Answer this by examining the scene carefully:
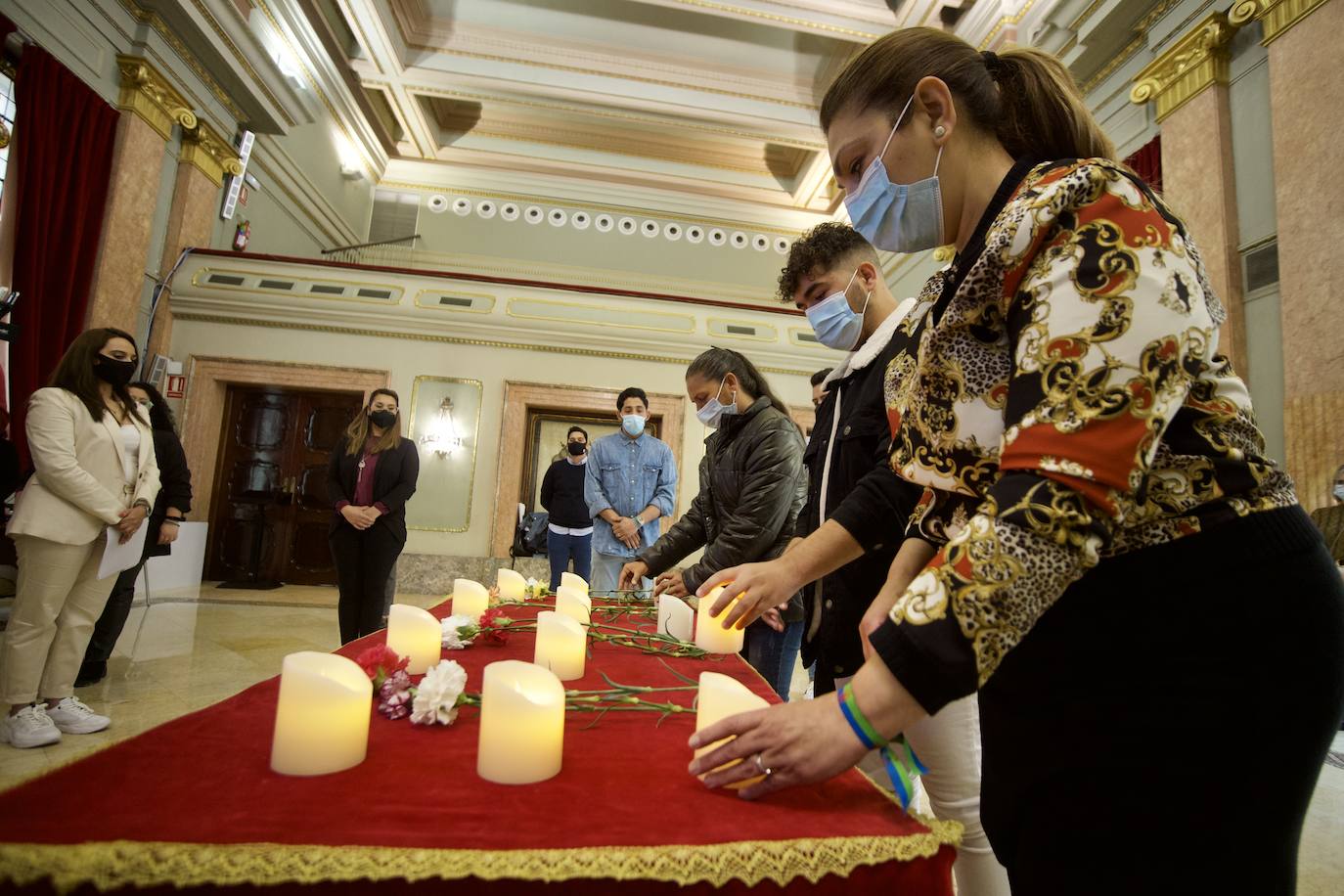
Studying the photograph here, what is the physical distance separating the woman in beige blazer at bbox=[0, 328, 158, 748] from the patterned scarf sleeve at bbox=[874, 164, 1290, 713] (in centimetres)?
301

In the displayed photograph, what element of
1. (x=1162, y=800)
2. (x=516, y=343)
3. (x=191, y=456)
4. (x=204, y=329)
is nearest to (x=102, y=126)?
(x=204, y=329)

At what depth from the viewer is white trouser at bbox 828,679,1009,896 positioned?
102 centimetres

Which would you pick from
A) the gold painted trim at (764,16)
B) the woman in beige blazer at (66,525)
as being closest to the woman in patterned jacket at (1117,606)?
the woman in beige blazer at (66,525)

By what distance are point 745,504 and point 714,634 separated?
→ 29.1 inches

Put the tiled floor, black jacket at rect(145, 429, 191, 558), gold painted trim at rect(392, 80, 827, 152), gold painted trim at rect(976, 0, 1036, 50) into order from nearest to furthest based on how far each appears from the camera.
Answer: the tiled floor, black jacket at rect(145, 429, 191, 558), gold painted trim at rect(976, 0, 1036, 50), gold painted trim at rect(392, 80, 827, 152)

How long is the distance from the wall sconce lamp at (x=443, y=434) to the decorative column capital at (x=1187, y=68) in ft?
23.1

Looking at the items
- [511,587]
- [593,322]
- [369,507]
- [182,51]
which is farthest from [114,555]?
[182,51]

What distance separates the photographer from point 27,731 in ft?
7.38

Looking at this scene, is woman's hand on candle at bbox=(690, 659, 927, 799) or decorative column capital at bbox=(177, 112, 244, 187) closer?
woman's hand on candle at bbox=(690, 659, 927, 799)

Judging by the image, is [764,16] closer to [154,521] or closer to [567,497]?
[567,497]

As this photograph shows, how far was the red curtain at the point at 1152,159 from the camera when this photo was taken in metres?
5.23

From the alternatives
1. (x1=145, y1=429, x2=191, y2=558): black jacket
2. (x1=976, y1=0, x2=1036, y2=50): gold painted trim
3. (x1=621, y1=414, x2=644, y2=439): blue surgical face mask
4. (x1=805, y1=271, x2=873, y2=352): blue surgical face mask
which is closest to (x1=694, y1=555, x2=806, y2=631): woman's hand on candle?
(x1=805, y1=271, x2=873, y2=352): blue surgical face mask

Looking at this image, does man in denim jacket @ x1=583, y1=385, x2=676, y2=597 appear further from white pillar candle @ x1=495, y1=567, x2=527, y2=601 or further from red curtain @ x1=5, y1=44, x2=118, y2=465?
red curtain @ x1=5, y1=44, x2=118, y2=465

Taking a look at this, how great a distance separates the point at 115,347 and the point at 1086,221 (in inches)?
131
